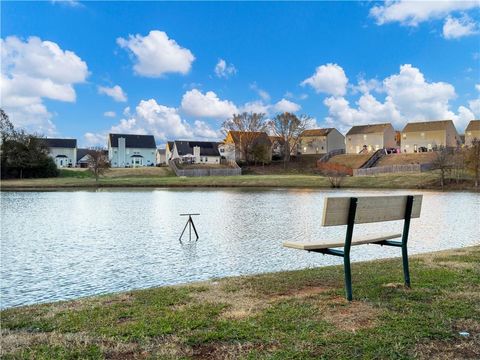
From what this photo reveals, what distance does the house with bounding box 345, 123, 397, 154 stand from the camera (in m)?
112

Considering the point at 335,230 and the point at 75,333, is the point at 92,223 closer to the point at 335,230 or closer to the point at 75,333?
the point at 335,230

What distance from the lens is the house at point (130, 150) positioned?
5153 inches

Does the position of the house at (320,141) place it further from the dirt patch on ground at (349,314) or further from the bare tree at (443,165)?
the dirt patch on ground at (349,314)

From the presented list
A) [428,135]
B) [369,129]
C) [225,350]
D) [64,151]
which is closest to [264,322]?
[225,350]

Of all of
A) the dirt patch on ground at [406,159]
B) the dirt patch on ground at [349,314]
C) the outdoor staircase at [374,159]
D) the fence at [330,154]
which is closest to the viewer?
the dirt patch on ground at [349,314]

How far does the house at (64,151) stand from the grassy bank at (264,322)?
5185 inches

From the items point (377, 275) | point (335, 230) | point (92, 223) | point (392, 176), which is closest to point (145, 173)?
point (392, 176)

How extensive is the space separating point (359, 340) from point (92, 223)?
844 inches

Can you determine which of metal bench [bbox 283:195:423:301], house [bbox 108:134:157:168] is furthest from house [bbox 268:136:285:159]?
metal bench [bbox 283:195:423:301]

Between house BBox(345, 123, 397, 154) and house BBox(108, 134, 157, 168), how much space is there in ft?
188

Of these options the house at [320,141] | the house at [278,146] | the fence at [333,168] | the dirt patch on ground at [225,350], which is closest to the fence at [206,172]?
the fence at [333,168]

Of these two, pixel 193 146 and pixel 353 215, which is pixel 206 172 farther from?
pixel 353 215

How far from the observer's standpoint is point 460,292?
7105 millimetres

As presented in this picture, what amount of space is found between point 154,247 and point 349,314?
11.5 m
